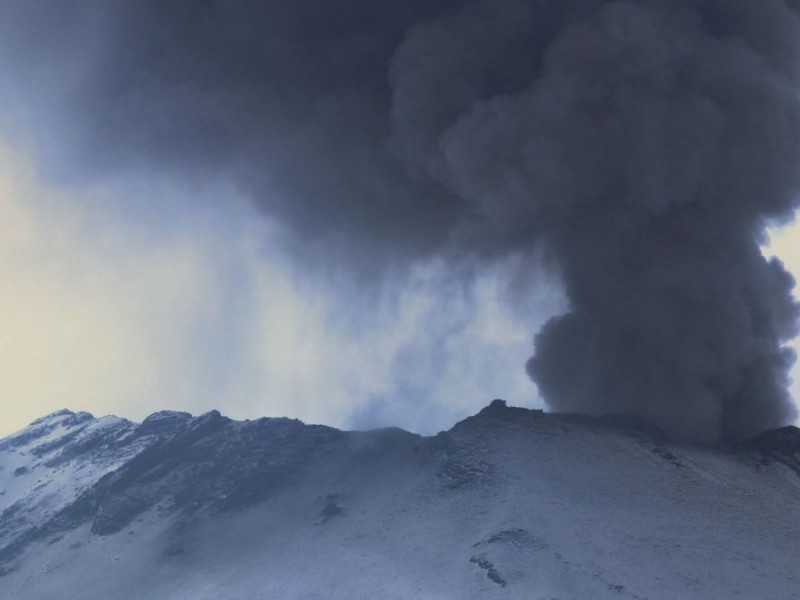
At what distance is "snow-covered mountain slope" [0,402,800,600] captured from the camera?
6962 centimetres

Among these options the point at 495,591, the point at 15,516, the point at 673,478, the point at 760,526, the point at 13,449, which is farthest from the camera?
the point at 13,449

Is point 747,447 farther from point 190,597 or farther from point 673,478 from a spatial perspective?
point 190,597

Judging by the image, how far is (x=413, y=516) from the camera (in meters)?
82.0

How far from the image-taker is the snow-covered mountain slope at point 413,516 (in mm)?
69625

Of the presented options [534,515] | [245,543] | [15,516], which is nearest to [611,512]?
[534,515]

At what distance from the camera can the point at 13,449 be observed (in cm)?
13050

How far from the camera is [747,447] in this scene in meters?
89.4

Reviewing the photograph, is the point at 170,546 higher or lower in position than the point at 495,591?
higher

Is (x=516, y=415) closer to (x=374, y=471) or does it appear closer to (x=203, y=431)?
(x=374, y=471)

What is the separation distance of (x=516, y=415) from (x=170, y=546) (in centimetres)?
3128

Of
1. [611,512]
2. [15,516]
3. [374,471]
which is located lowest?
[611,512]

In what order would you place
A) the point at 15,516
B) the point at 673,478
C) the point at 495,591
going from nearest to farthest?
the point at 495,591, the point at 673,478, the point at 15,516

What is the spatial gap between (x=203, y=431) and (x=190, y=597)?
112 feet

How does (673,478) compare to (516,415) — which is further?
(516,415)
